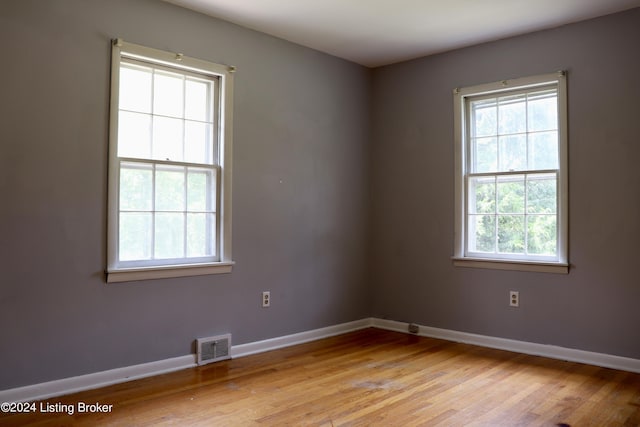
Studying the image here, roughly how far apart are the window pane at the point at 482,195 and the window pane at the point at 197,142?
2384mm

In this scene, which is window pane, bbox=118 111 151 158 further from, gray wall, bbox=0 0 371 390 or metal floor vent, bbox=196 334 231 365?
metal floor vent, bbox=196 334 231 365

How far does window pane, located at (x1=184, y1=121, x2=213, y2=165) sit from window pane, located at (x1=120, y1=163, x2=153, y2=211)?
14.8 inches

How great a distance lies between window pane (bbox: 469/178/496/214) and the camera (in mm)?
4691

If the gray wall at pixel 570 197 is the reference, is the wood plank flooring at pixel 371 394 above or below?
below

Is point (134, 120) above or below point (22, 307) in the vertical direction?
above

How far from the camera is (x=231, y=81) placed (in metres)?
4.23

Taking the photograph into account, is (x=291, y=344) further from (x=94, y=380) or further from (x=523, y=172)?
(x=523, y=172)

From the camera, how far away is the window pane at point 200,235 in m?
4.02

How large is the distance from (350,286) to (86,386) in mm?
2667

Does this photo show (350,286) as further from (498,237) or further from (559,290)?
(559,290)

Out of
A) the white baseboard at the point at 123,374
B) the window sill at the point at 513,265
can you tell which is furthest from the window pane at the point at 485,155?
the white baseboard at the point at 123,374

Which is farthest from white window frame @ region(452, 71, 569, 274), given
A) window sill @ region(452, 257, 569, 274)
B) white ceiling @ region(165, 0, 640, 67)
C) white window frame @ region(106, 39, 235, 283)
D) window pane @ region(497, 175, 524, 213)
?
white window frame @ region(106, 39, 235, 283)

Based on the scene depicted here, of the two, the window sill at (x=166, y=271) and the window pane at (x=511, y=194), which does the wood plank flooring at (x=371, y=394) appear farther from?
the window pane at (x=511, y=194)

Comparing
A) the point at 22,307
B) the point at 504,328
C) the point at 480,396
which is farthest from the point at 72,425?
the point at 504,328
